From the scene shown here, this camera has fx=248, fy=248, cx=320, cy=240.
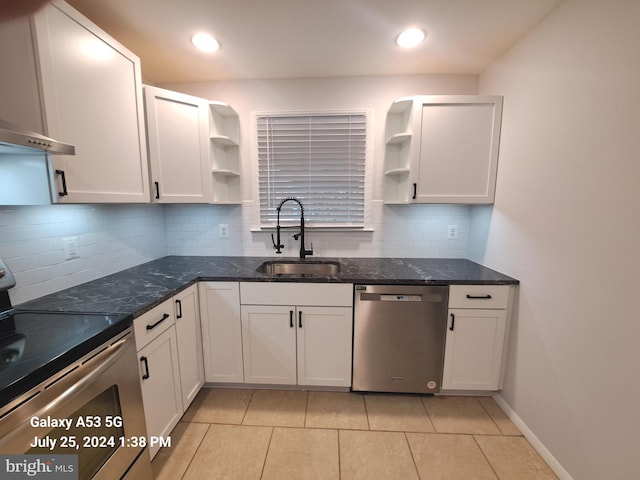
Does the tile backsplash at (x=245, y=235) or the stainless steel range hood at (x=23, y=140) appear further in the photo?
the tile backsplash at (x=245, y=235)

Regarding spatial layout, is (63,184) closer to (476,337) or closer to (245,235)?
(245,235)

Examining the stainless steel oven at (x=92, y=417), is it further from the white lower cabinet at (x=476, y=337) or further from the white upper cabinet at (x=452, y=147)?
the white upper cabinet at (x=452, y=147)

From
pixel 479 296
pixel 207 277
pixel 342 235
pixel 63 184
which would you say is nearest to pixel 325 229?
pixel 342 235

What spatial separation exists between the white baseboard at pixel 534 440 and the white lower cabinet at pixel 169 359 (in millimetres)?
2198

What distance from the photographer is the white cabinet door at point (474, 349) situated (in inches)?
68.7

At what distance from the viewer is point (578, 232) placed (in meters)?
1.26

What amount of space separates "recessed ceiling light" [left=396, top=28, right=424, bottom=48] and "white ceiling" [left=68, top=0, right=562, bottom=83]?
0.05m

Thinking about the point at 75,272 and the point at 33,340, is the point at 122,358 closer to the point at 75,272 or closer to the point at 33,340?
the point at 33,340

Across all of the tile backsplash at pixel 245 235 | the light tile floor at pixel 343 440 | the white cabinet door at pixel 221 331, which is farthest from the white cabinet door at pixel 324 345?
the tile backsplash at pixel 245 235

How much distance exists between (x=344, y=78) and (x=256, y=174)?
1146mm

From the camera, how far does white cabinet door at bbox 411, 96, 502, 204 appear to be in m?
1.86

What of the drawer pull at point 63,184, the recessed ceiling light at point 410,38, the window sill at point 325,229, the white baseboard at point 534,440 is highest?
the recessed ceiling light at point 410,38

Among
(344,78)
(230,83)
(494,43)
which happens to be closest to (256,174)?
(230,83)

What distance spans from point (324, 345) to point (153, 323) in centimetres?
111
